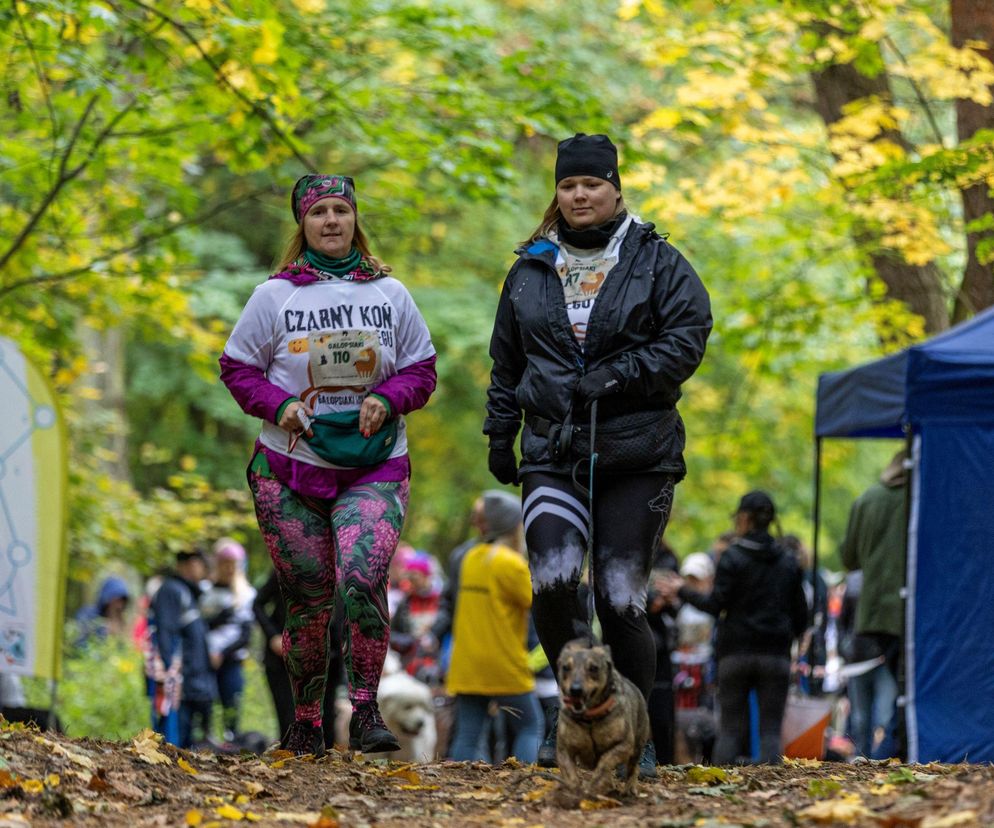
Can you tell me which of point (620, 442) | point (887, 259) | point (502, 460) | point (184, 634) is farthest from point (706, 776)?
point (887, 259)

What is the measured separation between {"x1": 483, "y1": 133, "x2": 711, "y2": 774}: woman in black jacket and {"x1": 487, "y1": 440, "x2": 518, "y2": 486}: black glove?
11 centimetres

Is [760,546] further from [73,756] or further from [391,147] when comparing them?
[73,756]

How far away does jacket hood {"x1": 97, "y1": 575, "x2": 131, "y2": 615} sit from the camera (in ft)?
68.3

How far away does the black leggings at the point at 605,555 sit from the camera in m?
5.50

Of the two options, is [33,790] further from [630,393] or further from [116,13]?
[116,13]

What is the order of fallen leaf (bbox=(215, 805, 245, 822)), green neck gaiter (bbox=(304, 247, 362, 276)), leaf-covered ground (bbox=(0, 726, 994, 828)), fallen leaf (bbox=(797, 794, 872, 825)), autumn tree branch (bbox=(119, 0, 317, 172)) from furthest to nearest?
autumn tree branch (bbox=(119, 0, 317, 172))
green neck gaiter (bbox=(304, 247, 362, 276))
fallen leaf (bbox=(215, 805, 245, 822))
leaf-covered ground (bbox=(0, 726, 994, 828))
fallen leaf (bbox=(797, 794, 872, 825))

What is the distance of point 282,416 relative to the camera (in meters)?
5.87

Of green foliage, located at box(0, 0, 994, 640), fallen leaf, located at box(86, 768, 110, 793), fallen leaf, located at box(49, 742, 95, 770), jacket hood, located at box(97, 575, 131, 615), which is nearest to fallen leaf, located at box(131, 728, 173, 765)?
fallen leaf, located at box(49, 742, 95, 770)

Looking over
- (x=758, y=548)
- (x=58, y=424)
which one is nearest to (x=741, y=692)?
(x=758, y=548)

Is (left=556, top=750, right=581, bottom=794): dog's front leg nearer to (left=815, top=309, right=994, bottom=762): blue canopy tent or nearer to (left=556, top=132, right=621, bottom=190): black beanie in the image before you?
(left=556, top=132, right=621, bottom=190): black beanie

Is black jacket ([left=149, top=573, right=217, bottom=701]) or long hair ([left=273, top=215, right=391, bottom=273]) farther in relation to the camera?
black jacket ([left=149, top=573, right=217, bottom=701])

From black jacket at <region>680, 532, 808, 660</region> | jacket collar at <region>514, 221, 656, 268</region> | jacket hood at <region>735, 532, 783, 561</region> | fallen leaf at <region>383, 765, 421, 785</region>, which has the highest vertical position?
jacket collar at <region>514, 221, 656, 268</region>

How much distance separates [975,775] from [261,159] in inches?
296

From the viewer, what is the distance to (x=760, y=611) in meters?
9.91
